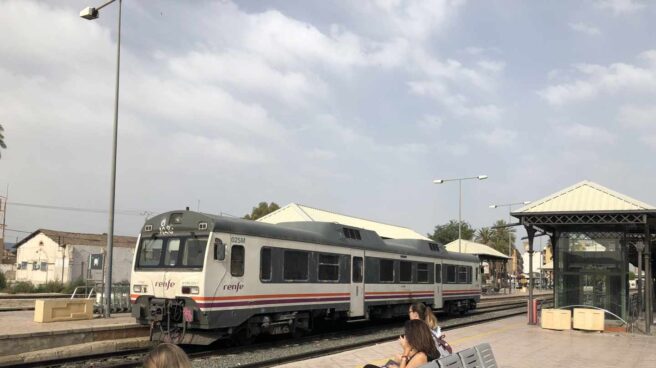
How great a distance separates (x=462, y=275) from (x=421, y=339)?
21.4 meters

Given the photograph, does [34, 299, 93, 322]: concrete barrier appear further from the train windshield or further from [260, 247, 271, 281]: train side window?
[260, 247, 271, 281]: train side window

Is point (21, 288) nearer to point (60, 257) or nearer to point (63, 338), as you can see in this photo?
point (60, 257)

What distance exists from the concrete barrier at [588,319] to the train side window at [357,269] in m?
6.64

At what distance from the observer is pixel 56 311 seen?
1577 centimetres

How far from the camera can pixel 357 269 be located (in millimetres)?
17859

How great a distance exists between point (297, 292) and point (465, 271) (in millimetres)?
13419

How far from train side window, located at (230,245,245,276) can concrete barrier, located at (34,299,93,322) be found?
5.79m

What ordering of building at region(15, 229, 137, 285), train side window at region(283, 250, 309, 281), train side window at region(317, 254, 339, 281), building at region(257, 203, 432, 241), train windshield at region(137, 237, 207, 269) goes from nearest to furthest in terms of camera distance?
1. train windshield at region(137, 237, 207, 269)
2. train side window at region(283, 250, 309, 281)
3. train side window at region(317, 254, 339, 281)
4. building at region(257, 203, 432, 241)
5. building at region(15, 229, 137, 285)

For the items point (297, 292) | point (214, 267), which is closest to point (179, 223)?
point (214, 267)

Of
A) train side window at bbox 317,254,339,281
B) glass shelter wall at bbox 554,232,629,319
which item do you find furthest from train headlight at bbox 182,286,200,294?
glass shelter wall at bbox 554,232,629,319

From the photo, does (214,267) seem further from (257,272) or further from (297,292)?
(297,292)

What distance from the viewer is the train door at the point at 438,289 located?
76.1 ft

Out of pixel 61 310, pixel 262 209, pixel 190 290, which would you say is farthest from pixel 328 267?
pixel 262 209

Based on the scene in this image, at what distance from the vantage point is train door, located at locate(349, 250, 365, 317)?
57.6 ft
